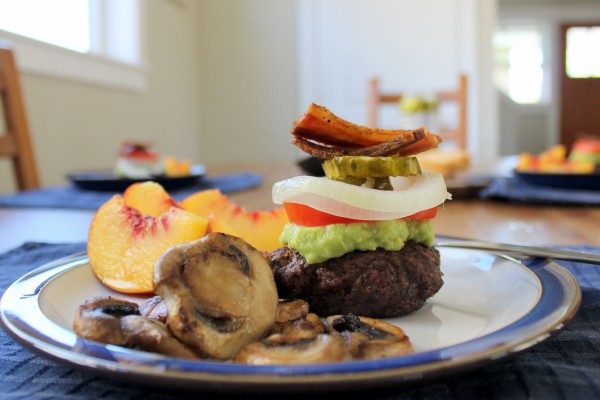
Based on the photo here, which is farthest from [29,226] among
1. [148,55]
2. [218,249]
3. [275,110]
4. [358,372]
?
[275,110]

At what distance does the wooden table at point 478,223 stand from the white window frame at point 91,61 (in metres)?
1.56

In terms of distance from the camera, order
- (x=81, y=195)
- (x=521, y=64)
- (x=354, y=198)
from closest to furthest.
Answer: (x=354, y=198)
(x=81, y=195)
(x=521, y=64)

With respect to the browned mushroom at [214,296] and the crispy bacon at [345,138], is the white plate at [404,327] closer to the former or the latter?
the browned mushroom at [214,296]

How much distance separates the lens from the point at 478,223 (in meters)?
1.47

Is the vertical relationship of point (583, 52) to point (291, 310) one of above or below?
above

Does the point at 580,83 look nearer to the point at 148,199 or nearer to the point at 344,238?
the point at 148,199

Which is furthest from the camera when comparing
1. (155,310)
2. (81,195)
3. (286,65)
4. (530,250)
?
(286,65)

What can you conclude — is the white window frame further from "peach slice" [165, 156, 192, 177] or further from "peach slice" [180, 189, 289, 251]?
"peach slice" [180, 189, 289, 251]

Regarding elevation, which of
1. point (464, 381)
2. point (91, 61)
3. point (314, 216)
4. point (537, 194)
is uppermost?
point (91, 61)

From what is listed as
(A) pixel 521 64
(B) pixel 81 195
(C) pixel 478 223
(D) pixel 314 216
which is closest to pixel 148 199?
(D) pixel 314 216

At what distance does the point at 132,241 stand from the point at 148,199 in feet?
0.65

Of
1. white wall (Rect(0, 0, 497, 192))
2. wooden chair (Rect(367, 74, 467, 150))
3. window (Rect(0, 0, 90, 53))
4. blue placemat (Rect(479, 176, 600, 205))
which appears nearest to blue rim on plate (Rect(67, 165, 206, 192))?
blue placemat (Rect(479, 176, 600, 205))

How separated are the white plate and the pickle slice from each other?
0.63 ft

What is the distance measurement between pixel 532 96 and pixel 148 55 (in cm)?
1049
